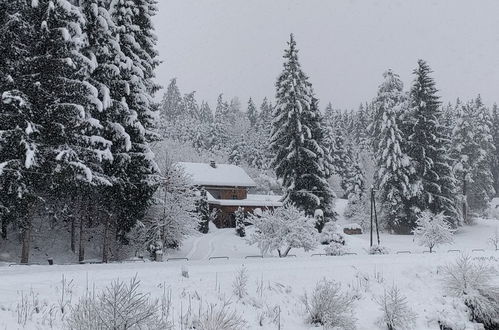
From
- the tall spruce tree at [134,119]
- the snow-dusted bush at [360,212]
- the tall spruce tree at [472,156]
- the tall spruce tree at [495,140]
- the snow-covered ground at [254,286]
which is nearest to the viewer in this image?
the snow-covered ground at [254,286]

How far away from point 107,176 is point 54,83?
17.4 ft

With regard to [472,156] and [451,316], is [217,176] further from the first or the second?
[451,316]

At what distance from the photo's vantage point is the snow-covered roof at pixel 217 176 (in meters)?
52.6

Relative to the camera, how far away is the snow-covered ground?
10641mm

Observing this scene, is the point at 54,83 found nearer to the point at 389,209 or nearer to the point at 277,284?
the point at 277,284

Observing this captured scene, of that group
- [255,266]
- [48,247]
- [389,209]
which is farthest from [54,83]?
[389,209]

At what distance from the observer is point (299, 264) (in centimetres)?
1758

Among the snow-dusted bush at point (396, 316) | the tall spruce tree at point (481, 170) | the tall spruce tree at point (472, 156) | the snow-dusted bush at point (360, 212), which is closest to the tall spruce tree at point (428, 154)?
the tall spruce tree at point (472, 156)

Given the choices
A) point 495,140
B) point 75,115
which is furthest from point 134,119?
point 495,140

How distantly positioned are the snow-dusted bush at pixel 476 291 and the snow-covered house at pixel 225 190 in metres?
33.6

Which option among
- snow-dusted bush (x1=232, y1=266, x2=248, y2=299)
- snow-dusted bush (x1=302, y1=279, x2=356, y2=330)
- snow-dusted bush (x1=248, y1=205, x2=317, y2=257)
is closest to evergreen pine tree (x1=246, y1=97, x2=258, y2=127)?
snow-dusted bush (x1=248, y1=205, x2=317, y2=257)

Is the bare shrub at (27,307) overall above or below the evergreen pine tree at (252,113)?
below

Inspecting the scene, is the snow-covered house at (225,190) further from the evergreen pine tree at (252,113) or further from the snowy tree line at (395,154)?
the evergreen pine tree at (252,113)

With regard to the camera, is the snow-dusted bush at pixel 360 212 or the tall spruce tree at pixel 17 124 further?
the snow-dusted bush at pixel 360 212
